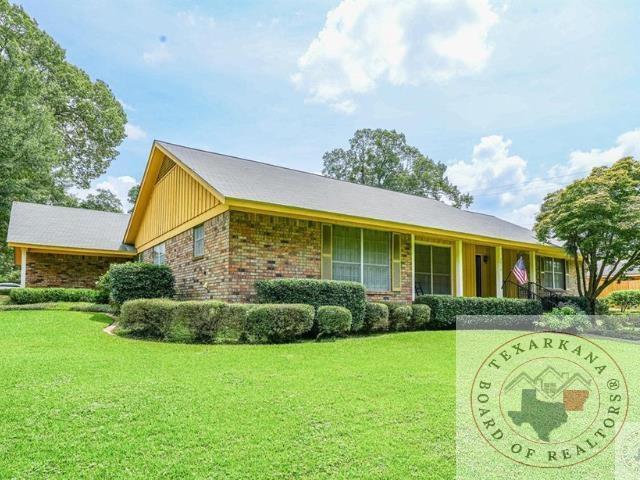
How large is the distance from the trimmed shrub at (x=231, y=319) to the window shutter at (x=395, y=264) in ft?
17.4

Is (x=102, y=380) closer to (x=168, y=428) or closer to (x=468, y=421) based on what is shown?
(x=168, y=428)

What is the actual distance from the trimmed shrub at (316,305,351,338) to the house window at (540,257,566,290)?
12.2 meters

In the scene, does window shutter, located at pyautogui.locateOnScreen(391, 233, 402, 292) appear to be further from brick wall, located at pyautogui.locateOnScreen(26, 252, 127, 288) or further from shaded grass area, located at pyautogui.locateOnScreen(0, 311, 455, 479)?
brick wall, located at pyautogui.locateOnScreen(26, 252, 127, 288)

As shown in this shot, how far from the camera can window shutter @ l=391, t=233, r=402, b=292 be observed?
12.2 metres

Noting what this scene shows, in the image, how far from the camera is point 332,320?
8.86 meters

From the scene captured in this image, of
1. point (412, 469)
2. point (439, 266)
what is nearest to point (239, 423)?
point (412, 469)

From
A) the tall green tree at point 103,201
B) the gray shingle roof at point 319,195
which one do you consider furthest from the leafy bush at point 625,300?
the tall green tree at point 103,201

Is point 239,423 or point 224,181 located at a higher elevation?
point 224,181

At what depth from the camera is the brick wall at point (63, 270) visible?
1709 centimetres

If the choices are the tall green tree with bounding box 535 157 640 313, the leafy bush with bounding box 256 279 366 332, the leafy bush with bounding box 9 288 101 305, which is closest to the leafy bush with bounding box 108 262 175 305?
the leafy bush with bounding box 9 288 101 305

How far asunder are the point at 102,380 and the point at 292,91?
12668 mm

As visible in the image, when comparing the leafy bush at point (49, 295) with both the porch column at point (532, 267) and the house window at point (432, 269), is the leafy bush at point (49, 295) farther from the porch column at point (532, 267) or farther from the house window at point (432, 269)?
the porch column at point (532, 267)

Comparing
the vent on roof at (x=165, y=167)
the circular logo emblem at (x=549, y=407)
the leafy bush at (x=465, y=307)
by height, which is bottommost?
the circular logo emblem at (x=549, y=407)

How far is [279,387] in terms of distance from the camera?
16.0 ft
